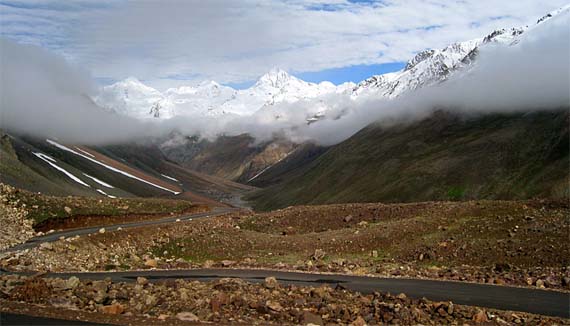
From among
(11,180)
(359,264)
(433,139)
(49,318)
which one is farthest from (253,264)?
(433,139)

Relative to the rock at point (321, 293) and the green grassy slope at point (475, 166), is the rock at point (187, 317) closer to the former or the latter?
the rock at point (321, 293)

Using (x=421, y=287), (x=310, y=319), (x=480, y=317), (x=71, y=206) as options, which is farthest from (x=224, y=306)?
(x=71, y=206)

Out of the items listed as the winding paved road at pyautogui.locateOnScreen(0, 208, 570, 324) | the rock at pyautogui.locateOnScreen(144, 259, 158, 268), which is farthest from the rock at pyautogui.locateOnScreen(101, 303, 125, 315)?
the rock at pyautogui.locateOnScreen(144, 259, 158, 268)

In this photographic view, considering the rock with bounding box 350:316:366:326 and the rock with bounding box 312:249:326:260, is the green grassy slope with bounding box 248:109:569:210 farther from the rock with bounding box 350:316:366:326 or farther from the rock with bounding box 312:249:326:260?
the rock with bounding box 350:316:366:326

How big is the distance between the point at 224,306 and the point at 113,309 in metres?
4.47

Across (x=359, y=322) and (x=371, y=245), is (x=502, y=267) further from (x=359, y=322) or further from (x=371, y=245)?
(x=359, y=322)

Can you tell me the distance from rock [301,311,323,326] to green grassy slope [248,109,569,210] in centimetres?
10007

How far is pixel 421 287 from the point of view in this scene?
2859cm

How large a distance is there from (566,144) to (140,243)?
4473 inches

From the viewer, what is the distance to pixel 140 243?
45781 mm

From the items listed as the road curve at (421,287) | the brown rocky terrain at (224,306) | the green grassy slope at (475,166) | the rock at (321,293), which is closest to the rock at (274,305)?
the brown rocky terrain at (224,306)

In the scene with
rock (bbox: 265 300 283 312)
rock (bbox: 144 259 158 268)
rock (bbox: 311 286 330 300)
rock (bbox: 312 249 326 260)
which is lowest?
rock (bbox: 144 259 158 268)

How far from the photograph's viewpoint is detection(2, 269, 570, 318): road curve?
81.1 feet

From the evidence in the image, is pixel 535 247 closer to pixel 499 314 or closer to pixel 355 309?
pixel 499 314
